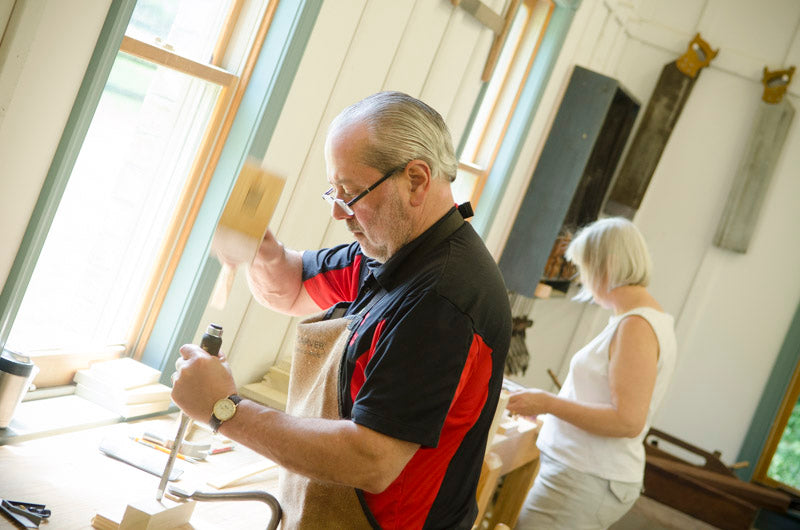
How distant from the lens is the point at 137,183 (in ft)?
8.14

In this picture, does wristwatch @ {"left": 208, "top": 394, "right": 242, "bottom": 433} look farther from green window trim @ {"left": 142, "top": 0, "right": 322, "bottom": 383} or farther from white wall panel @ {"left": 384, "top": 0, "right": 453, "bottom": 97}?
white wall panel @ {"left": 384, "top": 0, "right": 453, "bottom": 97}

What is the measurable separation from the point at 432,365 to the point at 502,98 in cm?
380

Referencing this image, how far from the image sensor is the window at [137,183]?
88.6 inches

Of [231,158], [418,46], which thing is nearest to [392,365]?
[231,158]

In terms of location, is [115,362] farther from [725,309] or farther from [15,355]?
[725,309]

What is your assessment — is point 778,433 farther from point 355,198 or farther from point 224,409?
point 224,409

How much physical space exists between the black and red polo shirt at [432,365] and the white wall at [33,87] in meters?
0.78

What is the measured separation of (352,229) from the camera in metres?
1.75

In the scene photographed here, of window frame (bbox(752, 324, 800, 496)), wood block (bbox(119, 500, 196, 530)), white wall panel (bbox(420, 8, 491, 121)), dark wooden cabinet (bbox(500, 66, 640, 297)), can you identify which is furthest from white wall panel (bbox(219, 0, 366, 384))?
window frame (bbox(752, 324, 800, 496))

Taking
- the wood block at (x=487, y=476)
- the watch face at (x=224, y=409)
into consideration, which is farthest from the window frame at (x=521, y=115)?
the watch face at (x=224, y=409)

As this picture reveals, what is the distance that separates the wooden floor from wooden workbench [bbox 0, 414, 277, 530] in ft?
12.1

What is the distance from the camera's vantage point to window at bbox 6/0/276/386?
225 cm

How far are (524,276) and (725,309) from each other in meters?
2.37

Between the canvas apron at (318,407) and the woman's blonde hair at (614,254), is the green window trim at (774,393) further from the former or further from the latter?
the canvas apron at (318,407)
